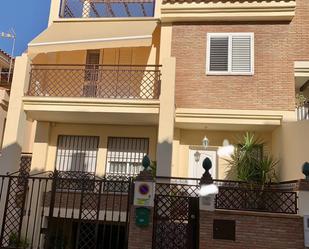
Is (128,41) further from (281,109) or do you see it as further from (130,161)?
(281,109)

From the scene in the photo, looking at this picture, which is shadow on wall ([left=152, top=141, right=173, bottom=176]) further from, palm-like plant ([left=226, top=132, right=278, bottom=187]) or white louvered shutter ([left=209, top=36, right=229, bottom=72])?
white louvered shutter ([left=209, top=36, right=229, bottom=72])

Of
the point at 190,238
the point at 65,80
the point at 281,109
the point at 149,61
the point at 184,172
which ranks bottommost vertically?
the point at 190,238

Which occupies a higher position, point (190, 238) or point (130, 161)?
point (130, 161)

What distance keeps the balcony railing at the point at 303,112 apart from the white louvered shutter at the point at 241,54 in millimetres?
2777

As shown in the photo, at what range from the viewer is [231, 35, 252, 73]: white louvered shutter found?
57.4ft

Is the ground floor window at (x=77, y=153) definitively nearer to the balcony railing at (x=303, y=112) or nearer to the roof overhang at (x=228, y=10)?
the roof overhang at (x=228, y=10)

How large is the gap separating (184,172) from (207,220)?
6811 millimetres

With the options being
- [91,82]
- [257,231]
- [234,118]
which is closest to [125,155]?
[91,82]

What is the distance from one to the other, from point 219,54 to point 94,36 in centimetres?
583

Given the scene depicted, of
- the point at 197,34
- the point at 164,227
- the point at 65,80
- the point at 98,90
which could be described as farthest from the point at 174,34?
the point at 164,227

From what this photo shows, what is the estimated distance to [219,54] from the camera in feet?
58.5

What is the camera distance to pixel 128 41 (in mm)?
16812

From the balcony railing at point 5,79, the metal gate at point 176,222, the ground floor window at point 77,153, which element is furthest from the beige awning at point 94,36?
the metal gate at point 176,222

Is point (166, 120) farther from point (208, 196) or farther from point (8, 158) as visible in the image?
point (8, 158)
